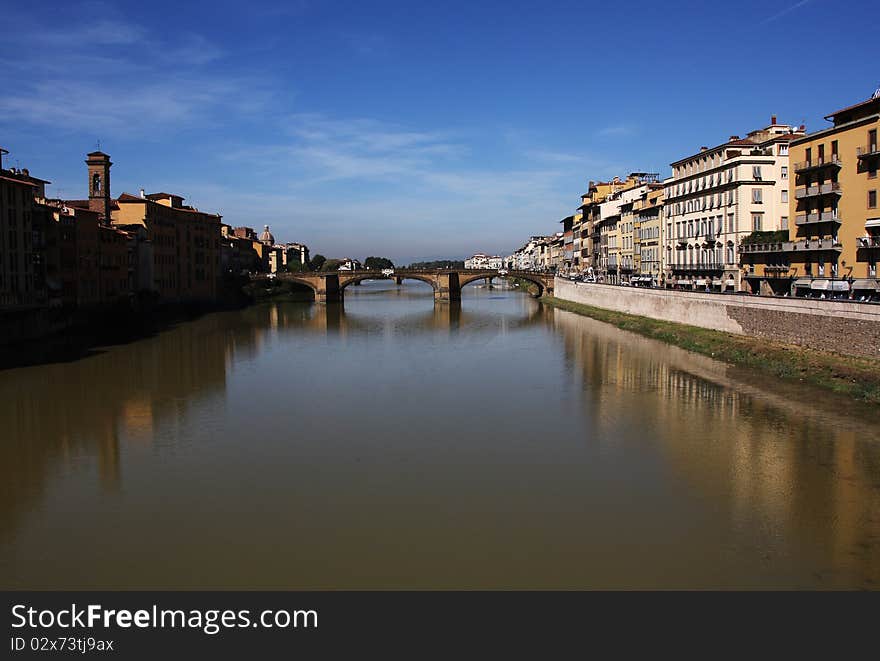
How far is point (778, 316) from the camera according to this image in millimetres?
26469

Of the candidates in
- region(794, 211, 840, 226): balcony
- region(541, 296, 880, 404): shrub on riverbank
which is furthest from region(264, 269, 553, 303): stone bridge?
region(794, 211, 840, 226): balcony

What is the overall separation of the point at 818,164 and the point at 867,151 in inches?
116

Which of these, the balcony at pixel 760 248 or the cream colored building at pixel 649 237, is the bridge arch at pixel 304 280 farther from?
the balcony at pixel 760 248

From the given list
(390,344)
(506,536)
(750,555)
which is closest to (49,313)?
(390,344)

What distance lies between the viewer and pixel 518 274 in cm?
7350

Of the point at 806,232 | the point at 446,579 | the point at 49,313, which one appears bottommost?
the point at 446,579

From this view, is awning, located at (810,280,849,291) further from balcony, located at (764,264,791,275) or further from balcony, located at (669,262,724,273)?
balcony, located at (669,262,724,273)

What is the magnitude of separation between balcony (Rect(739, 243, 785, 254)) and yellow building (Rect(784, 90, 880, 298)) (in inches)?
44.9

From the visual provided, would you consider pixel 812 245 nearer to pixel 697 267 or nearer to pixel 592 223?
pixel 697 267

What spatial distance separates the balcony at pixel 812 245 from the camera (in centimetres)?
2883

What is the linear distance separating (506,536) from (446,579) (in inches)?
64.8

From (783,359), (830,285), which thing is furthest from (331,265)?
(783,359)

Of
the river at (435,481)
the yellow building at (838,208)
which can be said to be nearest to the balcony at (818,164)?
the yellow building at (838,208)

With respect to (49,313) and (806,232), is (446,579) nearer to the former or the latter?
(806,232)
